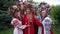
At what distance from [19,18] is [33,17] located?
27 centimetres

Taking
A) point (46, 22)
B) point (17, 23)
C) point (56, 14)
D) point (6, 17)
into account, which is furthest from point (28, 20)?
point (56, 14)

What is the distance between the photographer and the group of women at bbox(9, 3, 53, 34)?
4.79 m

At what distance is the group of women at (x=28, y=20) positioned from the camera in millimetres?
4789

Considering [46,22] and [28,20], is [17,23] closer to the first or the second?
[28,20]

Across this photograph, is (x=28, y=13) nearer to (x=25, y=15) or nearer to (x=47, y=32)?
(x=25, y=15)

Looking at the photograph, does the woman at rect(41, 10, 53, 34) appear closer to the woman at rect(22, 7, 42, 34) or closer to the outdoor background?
the woman at rect(22, 7, 42, 34)

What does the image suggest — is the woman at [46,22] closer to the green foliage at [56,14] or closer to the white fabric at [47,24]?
the white fabric at [47,24]

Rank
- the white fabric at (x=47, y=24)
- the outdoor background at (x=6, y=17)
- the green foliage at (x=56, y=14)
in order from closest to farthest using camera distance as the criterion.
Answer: the white fabric at (x=47, y=24)
the outdoor background at (x=6, y=17)
the green foliage at (x=56, y=14)

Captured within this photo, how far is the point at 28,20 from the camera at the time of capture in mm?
4809

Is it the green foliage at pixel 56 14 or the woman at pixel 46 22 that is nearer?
the woman at pixel 46 22

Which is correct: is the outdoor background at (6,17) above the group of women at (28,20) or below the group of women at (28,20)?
below

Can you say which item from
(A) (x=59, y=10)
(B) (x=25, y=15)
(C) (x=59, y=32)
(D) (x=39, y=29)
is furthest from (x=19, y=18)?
(A) (x=59, y=10)

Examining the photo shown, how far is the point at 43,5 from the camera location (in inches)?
200

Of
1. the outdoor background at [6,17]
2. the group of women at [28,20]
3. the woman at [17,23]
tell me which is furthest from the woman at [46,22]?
the outdoor background at [6,17]
